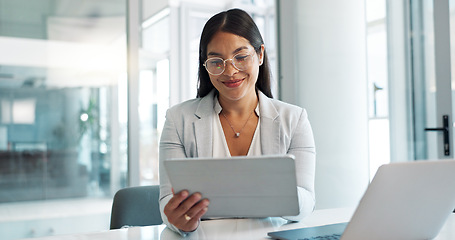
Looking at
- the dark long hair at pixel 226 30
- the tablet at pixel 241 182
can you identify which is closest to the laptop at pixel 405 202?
the tablet at pixel 241 182

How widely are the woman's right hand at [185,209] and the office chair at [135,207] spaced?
2.03ft

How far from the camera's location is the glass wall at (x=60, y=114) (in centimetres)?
316

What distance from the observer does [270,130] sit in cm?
181

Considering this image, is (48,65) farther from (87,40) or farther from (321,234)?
(321,234)

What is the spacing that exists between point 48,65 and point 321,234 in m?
2.58

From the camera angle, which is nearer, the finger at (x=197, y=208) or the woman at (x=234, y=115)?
the finger at (x=197, y=208)

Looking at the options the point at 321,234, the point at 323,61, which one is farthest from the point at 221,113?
the point at 323,61

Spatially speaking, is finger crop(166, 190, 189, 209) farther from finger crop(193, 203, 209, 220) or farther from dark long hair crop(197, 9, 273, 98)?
dark long hair crop(197, 9, 273, 98)

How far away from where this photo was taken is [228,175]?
3.62 ft

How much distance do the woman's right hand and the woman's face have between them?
63 cm

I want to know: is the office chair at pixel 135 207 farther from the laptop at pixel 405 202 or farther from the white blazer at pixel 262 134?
→ the laptop at pixel 405 202

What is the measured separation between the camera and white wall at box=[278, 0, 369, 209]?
368 centimetres

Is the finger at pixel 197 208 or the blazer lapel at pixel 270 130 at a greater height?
the blazer lapel at pixel 270 130

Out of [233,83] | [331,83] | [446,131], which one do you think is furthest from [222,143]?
[331,83]
